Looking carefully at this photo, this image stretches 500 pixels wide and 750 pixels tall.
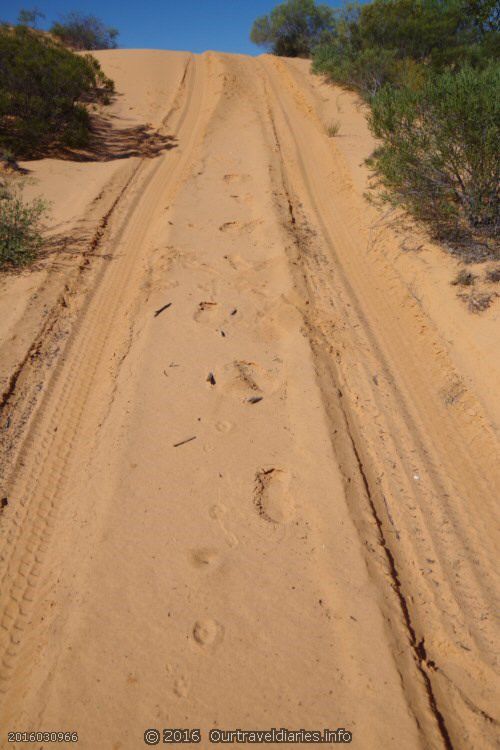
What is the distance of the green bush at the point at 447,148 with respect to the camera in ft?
19.5

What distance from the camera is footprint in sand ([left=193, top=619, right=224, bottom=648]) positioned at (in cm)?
281

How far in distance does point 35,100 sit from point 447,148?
10.4 metres

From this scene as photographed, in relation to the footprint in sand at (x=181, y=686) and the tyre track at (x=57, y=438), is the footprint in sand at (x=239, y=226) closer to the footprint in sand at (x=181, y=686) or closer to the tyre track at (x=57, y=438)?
the tyre track at (x=57, y=438)

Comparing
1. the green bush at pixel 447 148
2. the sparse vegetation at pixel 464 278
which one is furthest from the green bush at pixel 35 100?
the sparse vegetation at pixel 464 278

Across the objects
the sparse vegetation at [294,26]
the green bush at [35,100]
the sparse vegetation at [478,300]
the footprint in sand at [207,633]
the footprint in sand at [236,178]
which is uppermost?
the sparse vegetation at [294,26]

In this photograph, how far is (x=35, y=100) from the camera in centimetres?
1129

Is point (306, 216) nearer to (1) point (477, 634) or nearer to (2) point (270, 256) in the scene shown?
(2) point (270, 256)

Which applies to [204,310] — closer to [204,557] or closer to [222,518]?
[222,518]

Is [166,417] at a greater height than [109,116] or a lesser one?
lesser

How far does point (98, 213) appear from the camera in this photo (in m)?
8.14

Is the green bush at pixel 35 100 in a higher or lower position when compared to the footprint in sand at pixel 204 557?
higher

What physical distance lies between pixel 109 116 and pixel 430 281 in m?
12.9

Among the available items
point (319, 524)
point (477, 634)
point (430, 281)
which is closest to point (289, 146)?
point (430, 281)

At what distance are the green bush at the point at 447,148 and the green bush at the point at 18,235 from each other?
593 cm
